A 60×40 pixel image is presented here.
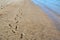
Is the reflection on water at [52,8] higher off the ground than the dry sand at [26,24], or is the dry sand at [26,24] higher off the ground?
the reflection on water at [52,8]

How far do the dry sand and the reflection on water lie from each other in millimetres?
100

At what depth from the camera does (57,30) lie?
188cm

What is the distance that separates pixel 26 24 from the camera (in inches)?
82.8

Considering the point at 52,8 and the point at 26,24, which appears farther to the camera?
the point at 52,8

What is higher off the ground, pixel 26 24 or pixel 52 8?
pixel 52 8

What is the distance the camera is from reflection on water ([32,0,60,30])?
2171 millimetres

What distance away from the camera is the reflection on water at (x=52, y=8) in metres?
2.17

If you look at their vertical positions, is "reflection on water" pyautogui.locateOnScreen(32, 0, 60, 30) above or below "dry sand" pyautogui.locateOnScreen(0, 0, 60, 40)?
above

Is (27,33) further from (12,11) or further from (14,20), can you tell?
(12,11)

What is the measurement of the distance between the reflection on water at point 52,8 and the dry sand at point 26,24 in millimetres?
100

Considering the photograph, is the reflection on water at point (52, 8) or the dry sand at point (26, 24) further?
the reflection on water at point (52, 8)

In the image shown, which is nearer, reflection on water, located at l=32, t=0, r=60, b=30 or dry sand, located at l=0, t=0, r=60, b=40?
dry sand, located at l=0, t=0, r=60, b=40

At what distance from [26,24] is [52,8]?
0.83 metres

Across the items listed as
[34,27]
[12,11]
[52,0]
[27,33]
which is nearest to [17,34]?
[27,33]
